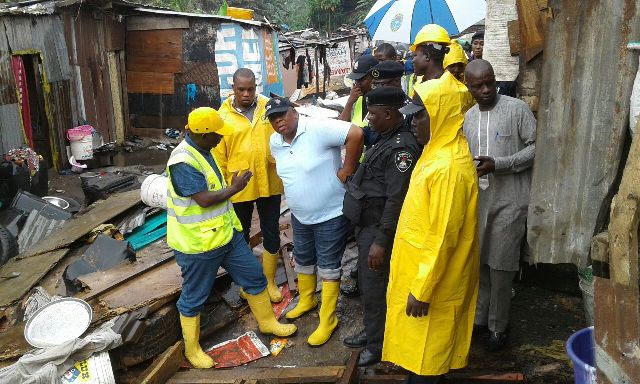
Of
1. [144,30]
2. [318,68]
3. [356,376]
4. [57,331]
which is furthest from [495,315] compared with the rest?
[318,68]

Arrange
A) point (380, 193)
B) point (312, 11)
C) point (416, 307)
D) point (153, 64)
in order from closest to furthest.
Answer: point (416, 307), point (380, 193), point (153, 64), point (312, 11)

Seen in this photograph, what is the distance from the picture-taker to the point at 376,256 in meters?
3.66

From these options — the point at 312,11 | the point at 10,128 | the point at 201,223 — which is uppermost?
the point at 312,11

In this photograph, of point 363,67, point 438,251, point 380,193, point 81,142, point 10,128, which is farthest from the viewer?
point 81,142

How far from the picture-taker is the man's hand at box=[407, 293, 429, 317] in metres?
3.07

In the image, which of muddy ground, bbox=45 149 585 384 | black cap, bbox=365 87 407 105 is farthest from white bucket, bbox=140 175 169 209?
black cap, bbox=365 87 407 105

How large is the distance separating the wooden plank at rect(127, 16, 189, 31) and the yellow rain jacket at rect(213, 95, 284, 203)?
9598 mm

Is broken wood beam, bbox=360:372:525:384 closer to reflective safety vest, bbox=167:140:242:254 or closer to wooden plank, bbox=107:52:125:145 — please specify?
reflective safety vest, bbox=167:140:242:254

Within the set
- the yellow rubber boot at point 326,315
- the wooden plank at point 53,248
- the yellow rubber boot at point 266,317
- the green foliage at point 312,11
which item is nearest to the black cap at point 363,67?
the yellow rubber boot at point 326,315

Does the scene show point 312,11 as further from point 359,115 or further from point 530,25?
point 530,25

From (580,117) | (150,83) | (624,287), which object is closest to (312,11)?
(150,83)

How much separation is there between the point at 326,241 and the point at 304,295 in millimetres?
720

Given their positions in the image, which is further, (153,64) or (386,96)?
(153,64)

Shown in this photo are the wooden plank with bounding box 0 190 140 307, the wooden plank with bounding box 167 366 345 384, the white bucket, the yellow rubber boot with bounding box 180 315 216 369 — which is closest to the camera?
the wooden plank with bounding box 167 366 345 384
